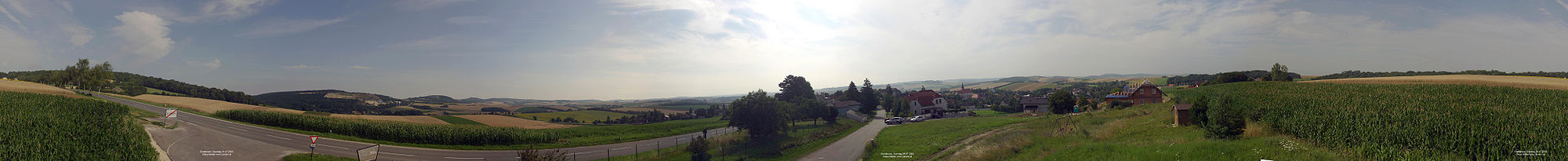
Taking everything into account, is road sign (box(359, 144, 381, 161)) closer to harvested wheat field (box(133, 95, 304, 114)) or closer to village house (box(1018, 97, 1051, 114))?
harvested wheat field (box(133, 95, 304, 114))

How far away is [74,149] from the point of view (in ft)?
30.2

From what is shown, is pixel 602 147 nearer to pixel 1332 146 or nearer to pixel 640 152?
pixel 640 152

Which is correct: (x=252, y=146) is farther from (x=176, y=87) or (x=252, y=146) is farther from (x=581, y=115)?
(x=176, y=87)

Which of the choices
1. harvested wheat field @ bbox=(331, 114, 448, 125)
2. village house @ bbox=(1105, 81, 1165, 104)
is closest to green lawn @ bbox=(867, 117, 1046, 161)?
village house @ bbox=(1105, 81, 1165, 104)

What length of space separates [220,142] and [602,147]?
28.8 feet

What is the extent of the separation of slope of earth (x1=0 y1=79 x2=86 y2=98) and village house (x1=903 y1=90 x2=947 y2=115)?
114 ft

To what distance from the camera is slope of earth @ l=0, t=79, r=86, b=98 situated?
48.3ft

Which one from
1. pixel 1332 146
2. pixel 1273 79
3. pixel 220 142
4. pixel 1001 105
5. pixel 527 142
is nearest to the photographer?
pixel 1332 146

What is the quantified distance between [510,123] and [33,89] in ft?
55.9

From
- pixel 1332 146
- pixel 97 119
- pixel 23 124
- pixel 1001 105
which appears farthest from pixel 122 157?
pixel 1001 105

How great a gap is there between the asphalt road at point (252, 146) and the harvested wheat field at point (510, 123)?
1.32 meters

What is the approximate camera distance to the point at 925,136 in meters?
17.6

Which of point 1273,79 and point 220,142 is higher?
point 1273,79

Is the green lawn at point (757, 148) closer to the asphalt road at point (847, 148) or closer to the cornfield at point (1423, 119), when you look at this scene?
the asphalt road at point (847, 148)
